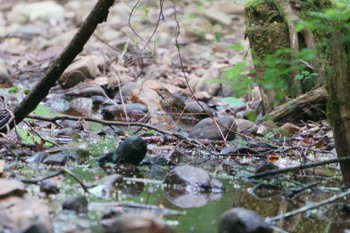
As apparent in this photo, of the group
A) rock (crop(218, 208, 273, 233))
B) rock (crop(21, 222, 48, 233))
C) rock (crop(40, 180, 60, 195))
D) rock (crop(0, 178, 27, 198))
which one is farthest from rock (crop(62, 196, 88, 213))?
rock (crop(218, 208, 273, 233))

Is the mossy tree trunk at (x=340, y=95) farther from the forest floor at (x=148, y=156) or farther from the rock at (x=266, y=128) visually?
the rock at (x=266, y=128)

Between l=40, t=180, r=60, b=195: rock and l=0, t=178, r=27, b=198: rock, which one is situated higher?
l=0, t=178, r=27, b=198: rock

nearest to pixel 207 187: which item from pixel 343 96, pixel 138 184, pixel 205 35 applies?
pixel 138 184

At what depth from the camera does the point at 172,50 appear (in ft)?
41.2

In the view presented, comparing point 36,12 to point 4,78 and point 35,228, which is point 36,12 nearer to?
point 4,78

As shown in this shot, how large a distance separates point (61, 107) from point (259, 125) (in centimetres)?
252

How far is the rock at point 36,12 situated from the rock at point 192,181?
11.7 m

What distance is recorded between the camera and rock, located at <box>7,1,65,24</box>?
52.0 feet

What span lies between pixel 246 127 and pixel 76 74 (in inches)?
137

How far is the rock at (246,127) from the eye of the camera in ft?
22.3

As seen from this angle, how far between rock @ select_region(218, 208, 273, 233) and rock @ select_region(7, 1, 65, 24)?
12846mm

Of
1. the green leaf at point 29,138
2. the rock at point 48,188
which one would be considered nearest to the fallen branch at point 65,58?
the green leaf at point 29,138

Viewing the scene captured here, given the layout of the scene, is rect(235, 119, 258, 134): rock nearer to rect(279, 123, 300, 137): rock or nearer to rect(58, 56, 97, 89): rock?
rect(279, 123, 300, 137): rock

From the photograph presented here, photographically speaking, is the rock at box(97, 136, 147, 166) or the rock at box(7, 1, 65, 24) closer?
the rock at box(97, 136, 147, 166)
